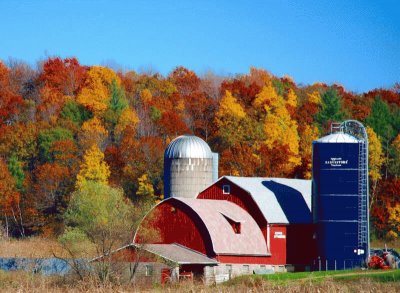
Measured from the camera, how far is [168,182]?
6075cm

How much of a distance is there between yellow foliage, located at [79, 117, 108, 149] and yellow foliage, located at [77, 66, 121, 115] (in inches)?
87.3

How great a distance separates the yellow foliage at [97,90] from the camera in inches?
3497

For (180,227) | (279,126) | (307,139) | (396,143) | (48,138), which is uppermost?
(279,126)

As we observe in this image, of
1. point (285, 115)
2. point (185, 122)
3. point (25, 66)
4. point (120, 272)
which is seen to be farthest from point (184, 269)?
Answer: point (25, 66)

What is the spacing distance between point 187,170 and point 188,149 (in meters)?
1.20

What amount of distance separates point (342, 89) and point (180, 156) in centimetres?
5230

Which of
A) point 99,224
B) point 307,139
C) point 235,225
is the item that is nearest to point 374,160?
point 307,139

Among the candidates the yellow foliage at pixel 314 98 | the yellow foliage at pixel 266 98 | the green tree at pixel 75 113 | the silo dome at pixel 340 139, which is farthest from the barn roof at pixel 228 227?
the yellow foliage at pixel 314 98

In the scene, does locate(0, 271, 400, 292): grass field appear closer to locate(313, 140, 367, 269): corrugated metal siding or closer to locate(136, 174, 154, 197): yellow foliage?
locate(313, 140, 367, 269): corrugated metal siding

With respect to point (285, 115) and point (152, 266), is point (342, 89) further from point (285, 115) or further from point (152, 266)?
point (152, 266)

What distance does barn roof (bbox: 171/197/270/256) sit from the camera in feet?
174

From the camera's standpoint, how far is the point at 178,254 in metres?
51.6

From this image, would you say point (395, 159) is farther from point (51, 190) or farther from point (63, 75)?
point (63, 75)

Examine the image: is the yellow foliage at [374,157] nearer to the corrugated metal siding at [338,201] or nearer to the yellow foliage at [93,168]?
the yellow foliage at [93,168]
